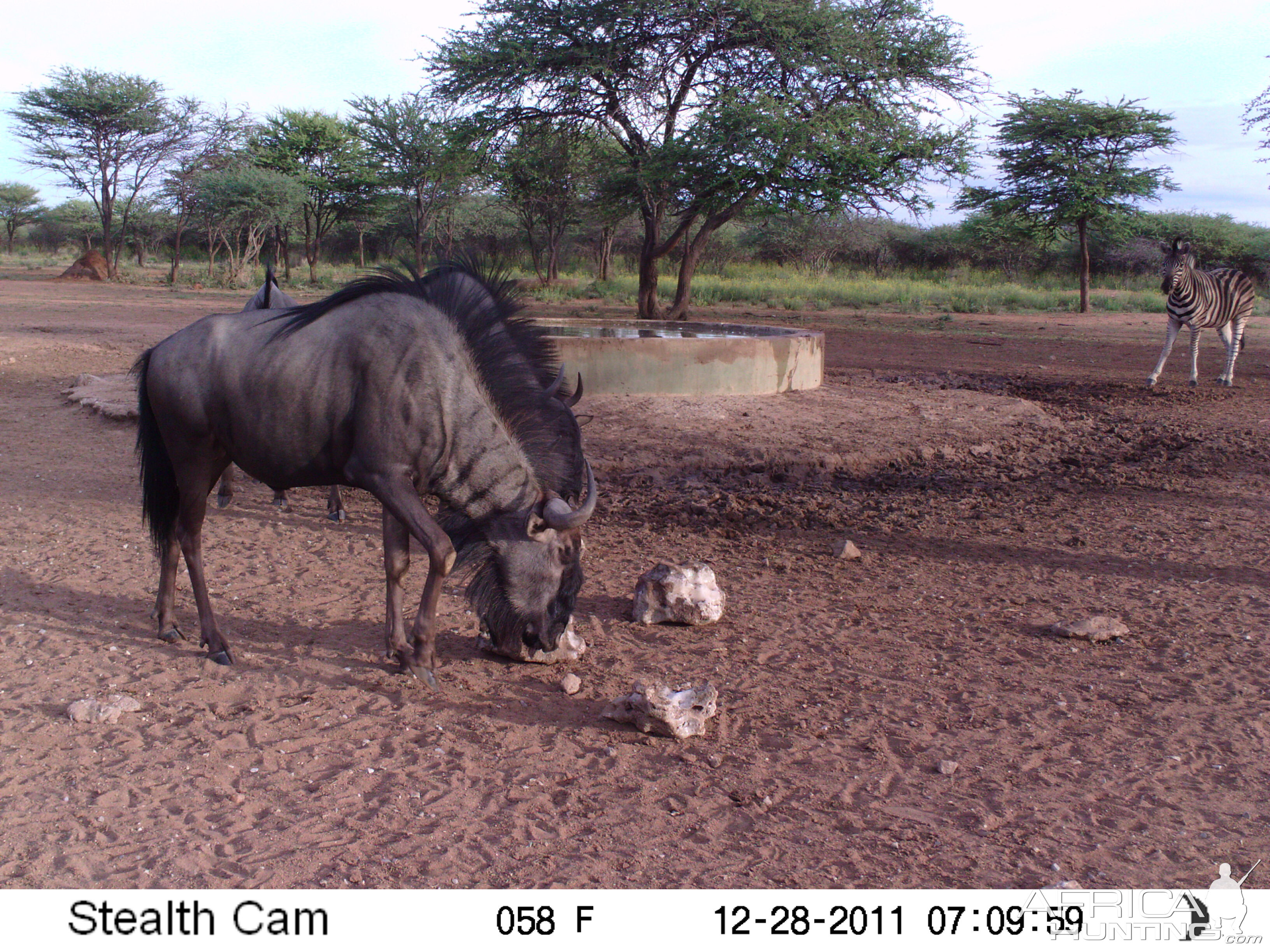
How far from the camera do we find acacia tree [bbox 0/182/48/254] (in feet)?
170

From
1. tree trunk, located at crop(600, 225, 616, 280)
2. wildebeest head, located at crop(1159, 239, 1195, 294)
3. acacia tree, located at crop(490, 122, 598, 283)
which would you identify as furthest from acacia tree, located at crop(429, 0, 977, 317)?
tree trunk, located at crop(600, 225, 616, 280)

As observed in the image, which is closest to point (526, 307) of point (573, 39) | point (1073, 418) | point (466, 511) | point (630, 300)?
point (466, 511)

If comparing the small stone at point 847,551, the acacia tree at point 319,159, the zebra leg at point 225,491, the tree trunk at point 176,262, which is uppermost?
the acacia tree at point 319,159

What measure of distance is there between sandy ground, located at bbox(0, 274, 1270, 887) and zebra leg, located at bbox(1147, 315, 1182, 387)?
5.55m

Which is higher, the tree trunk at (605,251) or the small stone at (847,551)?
the tree trunk at (605,251)

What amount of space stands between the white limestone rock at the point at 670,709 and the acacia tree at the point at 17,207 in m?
60.2

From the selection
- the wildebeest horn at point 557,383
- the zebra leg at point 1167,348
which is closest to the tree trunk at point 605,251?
the zebra leg at point 1167,348

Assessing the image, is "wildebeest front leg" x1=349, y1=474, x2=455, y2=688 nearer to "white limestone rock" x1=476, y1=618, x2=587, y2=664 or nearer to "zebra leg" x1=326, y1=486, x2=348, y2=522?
"white limestone rock" x1=476, y1=618, x2=587, y2=664

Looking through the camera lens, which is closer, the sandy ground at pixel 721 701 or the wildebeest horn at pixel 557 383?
the sandy ground at pixel 721 701

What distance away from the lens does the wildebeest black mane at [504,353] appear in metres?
3.97

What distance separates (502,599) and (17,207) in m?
60.7

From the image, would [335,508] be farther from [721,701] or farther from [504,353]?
[721,701]

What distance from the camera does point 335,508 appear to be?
6.23 metres

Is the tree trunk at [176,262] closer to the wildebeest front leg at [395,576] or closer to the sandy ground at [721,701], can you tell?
the sandy ground at [721,701]
